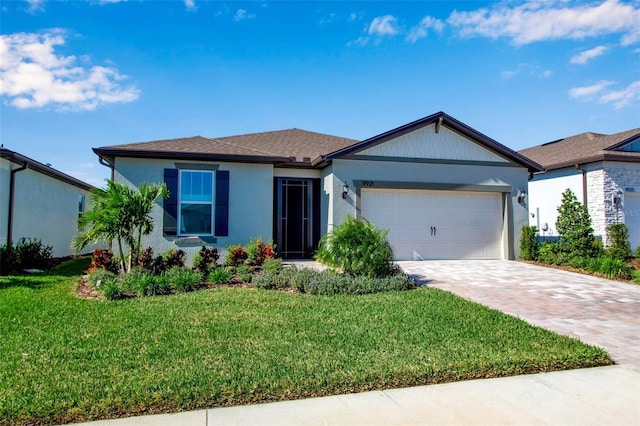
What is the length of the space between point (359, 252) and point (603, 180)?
37.4ft

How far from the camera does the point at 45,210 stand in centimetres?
1421

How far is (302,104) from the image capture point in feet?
51.1

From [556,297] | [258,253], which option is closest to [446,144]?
[556,297]

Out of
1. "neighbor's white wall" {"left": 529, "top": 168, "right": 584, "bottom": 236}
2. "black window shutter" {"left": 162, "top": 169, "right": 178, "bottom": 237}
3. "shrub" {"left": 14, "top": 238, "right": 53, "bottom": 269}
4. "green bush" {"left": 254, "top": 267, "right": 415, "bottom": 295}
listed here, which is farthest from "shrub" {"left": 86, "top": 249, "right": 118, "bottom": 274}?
"neighbor's white wall" {"left": 529, "top": 168, "right": 584, "bottom": 236}

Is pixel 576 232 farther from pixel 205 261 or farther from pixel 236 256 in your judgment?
pixel 205 261

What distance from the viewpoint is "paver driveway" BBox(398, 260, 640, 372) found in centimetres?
553

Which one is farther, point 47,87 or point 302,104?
point 302,104

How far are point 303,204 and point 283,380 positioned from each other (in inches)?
408

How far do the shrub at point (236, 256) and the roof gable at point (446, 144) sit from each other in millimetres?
4544

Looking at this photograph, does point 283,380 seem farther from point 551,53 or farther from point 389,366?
point 551,53

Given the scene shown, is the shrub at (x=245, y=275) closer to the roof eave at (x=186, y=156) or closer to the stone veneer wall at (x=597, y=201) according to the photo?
the roof eave at (x=186, y=156)

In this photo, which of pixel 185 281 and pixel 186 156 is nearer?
pixel 185 281

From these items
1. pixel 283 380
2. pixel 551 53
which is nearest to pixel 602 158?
pixel 551 53

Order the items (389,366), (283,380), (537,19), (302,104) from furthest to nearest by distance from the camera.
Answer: (302,104)
(537,19)
(389,366)
(283,380)
